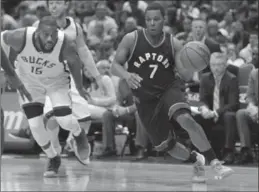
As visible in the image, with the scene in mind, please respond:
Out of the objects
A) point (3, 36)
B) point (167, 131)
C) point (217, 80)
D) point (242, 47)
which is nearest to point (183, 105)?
point (167, 131)

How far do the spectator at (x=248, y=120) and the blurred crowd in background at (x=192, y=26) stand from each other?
2 centimetres

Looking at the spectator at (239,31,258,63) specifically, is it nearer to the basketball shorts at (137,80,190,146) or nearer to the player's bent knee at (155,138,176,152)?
the player's bent knee at (155,138,176,152)

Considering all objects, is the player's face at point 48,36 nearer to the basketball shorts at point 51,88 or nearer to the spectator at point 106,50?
the basketball shorts at point 51,88

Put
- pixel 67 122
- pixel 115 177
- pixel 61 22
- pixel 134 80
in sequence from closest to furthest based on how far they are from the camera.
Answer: pixel 134 80
pixel 67 122
pixel 115 177
pixel 61 22

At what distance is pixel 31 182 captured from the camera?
29.5 ft

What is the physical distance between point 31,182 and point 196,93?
368 centimetres

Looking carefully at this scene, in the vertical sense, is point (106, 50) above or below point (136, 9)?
below

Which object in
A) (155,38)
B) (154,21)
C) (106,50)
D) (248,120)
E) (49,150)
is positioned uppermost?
(154,21)

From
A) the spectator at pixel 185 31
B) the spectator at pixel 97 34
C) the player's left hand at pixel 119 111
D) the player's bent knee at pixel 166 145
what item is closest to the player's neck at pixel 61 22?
the player's left hand at pixel 119 111

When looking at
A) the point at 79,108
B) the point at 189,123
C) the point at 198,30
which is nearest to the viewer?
the point at 189,123

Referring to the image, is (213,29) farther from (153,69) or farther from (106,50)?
(153,69)

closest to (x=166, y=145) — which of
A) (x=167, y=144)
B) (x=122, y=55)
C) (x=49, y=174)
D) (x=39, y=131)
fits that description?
(x=167, y=144)

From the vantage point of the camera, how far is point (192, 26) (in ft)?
39.6

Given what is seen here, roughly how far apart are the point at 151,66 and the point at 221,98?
130 inches
